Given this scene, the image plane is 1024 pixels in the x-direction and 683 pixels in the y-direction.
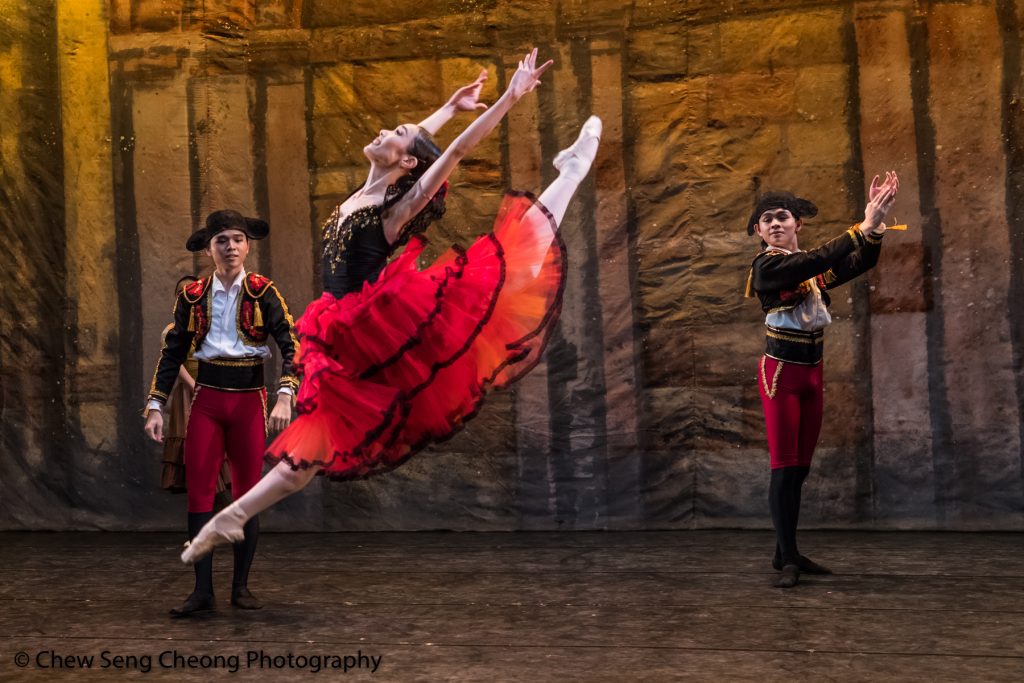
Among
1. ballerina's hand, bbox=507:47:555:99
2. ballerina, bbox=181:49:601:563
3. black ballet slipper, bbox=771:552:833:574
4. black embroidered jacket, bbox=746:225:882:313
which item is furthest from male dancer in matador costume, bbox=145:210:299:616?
black ballet slipper, bbox=771:552:833:574

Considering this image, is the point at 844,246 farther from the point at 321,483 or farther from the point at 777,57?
the point at 321,483

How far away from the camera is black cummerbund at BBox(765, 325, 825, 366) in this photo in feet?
16.4

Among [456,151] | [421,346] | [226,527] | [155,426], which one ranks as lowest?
[226,527]

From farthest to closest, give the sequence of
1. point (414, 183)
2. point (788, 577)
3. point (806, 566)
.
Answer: point (806, 566), point (788, 577), point (414, 183)

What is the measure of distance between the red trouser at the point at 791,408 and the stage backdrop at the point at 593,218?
1.46 meters

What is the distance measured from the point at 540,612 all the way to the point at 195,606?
1.33m

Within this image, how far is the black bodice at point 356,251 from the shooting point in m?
3.93

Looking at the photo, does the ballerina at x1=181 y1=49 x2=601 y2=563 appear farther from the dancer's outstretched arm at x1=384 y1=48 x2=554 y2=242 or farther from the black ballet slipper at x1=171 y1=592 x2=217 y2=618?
the black ballet slipper at x1=171 y1=592 x2=217 y2=618

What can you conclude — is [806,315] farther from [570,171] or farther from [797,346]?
[570,171]

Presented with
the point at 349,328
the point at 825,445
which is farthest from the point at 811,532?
the point at 349,328

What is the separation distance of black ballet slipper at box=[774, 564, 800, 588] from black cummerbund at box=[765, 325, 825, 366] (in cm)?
83

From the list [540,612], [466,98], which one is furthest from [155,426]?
[466,98]

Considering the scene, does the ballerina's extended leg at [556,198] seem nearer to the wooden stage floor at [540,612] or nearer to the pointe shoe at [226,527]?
the pointe shoe at [226,527]

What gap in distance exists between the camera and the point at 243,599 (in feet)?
15.9
